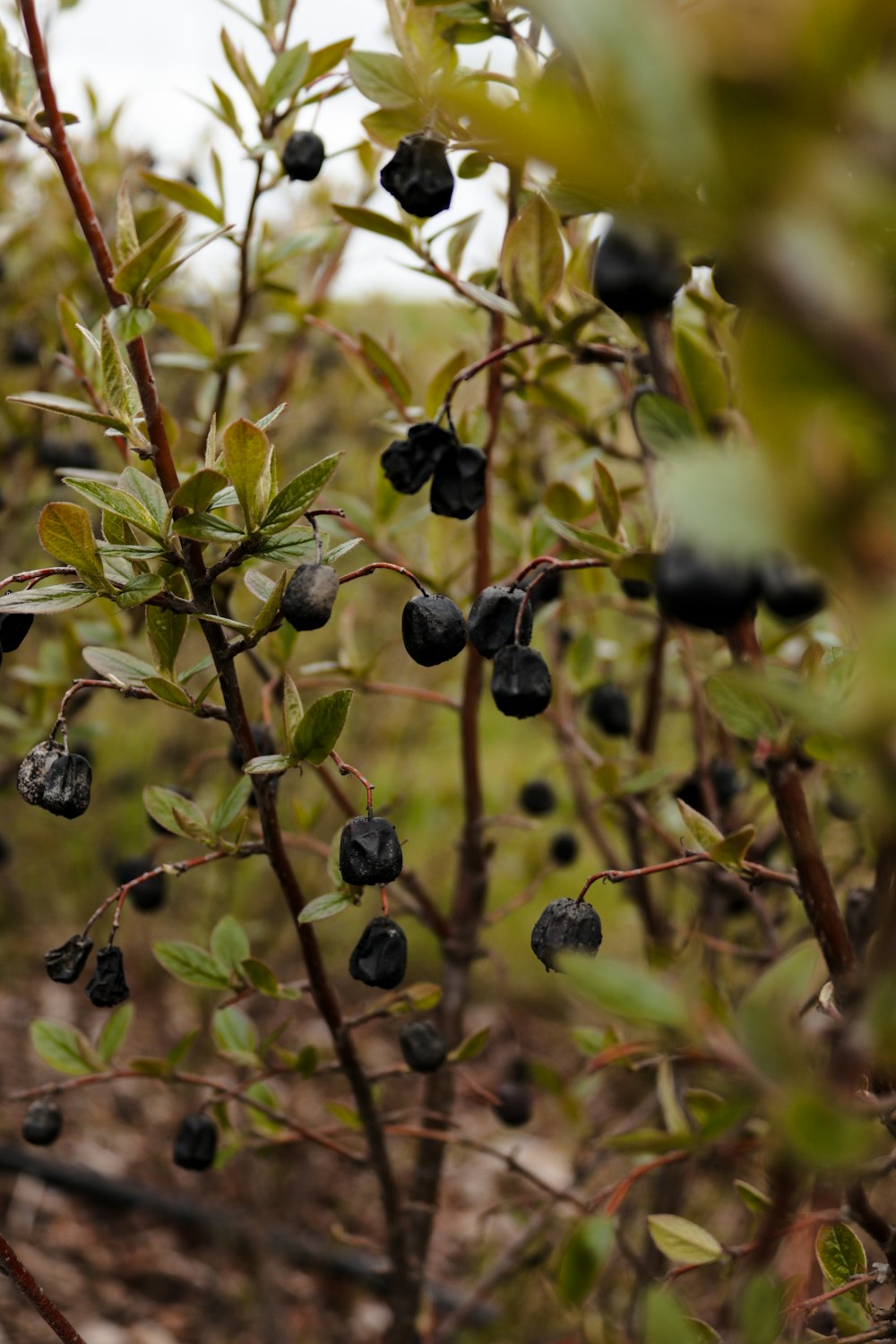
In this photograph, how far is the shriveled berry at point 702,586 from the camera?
0.50 metres

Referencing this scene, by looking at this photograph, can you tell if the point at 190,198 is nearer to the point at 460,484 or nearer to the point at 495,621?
the point at 460,484

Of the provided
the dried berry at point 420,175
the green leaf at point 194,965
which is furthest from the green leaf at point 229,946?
the dried berry at point 420,175

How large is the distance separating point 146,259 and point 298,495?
25 cm

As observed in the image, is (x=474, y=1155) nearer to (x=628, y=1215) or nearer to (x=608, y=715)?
(x=628, y=1215)

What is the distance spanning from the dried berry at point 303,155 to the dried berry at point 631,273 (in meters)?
0.57

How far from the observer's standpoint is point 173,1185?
300 cm

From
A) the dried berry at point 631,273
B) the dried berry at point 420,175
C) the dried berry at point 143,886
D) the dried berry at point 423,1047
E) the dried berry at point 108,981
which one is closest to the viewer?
the dried berry at point 631,273

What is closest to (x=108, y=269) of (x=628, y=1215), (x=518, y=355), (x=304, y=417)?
(x=518, y=355)

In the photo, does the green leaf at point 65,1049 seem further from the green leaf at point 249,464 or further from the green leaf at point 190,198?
the green leaf at point 190,198

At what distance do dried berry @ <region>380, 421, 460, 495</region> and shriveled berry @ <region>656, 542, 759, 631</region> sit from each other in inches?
19.7

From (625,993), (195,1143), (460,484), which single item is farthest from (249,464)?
(195,1143)

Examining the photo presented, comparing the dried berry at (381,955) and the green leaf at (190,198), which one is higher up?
the green leaf at (190,198)

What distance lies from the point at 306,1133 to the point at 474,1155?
7.48ft

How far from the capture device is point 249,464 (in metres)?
0.75
